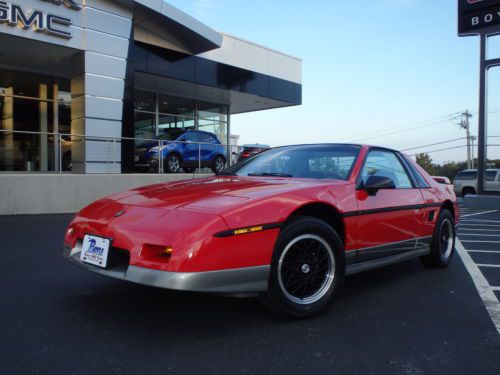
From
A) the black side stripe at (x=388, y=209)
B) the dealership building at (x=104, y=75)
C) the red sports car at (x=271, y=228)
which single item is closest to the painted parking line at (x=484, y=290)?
the red sports car at (x=271, y=228)

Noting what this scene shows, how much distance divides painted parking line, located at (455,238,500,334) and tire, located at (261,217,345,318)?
1172mm

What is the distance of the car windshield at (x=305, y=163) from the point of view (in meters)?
3.83

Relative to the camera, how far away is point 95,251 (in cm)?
291

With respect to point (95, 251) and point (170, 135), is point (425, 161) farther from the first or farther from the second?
point (95, 251)

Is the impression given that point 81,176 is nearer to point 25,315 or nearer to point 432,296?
point 25,315

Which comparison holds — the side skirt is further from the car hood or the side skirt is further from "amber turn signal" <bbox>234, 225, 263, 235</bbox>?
"amber turn signal" <bbox>234, 225, 263, 235</bbox>

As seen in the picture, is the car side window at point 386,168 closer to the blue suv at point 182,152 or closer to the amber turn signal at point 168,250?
the amber turn signal at point 168,250

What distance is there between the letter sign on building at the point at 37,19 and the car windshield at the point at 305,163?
8.80 m

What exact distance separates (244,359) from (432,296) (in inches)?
82.1

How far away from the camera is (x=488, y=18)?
14.8 m

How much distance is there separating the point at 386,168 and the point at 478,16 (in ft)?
45.3

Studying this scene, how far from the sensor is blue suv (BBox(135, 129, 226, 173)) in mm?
12867

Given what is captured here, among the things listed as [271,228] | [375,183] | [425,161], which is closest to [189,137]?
[375,183]

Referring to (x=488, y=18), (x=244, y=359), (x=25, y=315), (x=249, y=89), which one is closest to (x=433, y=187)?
(x=244, y=359)
